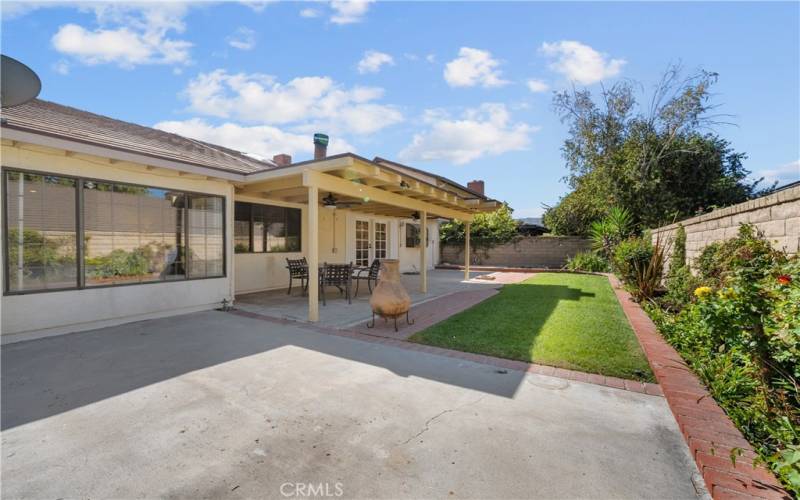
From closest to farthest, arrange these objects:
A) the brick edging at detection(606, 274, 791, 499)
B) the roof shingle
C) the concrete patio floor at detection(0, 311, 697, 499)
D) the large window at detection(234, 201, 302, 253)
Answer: the brick edging at detection(606, 274, 791, 499) → the concrete patio floor at detection(0, 311, 697, 499) → the roof shingle → the large window at detection(234, 201, 302, 253)

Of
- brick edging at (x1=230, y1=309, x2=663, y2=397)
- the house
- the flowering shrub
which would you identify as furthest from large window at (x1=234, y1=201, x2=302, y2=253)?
the flowering shrub

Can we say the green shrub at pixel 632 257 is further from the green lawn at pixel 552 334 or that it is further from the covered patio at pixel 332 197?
the covered patio at pixel 332 197

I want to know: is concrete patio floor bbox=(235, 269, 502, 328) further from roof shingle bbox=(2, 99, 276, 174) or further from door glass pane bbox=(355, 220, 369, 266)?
roof shingle bbox=(2, 99, 276, 174)

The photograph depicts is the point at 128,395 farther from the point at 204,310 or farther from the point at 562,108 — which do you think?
the point at 562,108

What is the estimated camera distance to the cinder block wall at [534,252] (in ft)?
60.0

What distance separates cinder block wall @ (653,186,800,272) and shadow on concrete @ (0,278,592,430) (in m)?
2.96

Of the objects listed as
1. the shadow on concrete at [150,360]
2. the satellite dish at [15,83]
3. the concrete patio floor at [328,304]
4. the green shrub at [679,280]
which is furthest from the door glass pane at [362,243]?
the satellite dish at [15,83]

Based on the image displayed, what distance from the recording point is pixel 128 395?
3.46 m

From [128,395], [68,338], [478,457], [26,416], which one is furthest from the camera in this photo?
[68,338]

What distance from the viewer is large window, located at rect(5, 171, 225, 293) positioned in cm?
523

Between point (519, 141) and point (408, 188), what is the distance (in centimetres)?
1474

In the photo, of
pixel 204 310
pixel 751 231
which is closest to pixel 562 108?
pixel 751 231

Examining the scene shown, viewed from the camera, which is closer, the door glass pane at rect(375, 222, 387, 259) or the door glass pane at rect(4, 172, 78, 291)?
the door glass pane at rect(4, 172, 78, 291)

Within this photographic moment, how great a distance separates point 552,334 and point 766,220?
283 centimetres
